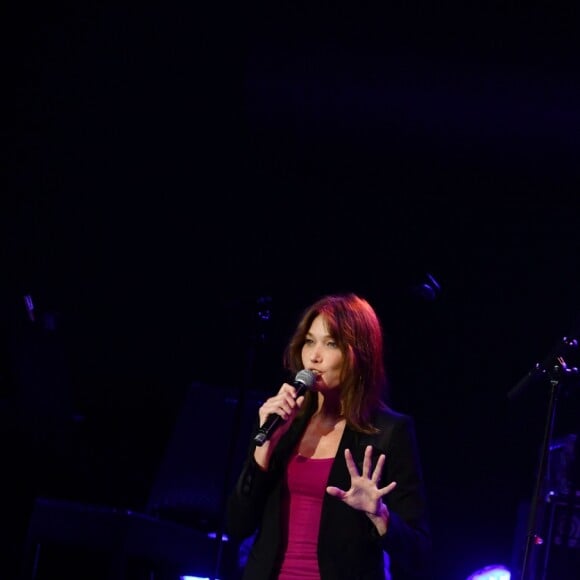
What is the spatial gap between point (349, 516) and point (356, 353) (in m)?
0.54

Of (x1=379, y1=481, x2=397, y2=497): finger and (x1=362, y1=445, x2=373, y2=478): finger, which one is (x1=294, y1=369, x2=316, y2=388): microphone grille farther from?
(x1=379, y1=481, x2=397, y2=497): finger

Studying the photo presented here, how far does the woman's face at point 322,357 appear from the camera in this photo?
9.52 feet

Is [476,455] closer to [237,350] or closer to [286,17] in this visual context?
[237,350]

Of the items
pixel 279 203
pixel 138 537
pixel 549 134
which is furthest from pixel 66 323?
pixel 549 134

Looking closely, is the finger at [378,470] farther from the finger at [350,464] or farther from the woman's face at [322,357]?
the woman's face at [322,357]

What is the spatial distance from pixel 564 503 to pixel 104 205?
314 cm

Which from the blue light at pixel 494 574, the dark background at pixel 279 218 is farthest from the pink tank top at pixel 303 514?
the blue light at pixel 494 574

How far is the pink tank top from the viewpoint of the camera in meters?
2.60

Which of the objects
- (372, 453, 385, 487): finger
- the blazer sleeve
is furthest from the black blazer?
(372, 453, 385, 487): finger

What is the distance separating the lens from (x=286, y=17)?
5.09 m

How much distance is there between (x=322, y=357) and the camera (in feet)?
9.62

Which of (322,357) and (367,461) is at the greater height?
(322,357)

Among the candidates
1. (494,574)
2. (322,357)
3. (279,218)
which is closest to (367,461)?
(322,357)

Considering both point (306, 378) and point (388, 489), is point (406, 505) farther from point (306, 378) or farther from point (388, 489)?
point (306, 378)
